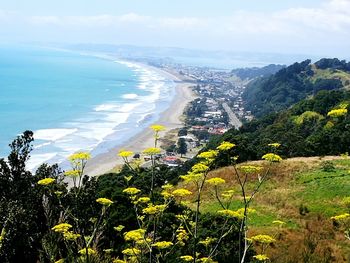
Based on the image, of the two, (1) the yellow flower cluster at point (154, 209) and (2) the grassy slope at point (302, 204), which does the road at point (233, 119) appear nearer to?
(2) the grassy slope at point (302, 204)

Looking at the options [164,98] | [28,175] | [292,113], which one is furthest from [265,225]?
[164,98]

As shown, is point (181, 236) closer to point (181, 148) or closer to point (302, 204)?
point (302, 204)

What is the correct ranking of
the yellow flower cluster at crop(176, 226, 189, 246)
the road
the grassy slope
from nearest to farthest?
the yellow flower cluster at crop(176, 226, 189, 246)
the grassy slope
the road

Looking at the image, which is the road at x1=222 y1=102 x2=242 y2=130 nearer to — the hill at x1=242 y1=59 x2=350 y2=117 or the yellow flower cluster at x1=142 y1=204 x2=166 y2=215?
the hill at x1=242 y1=59 x2=350 y2=117

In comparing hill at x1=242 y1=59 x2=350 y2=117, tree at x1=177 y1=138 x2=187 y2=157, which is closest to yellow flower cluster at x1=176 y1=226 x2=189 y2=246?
tree at x1=177 y1=138 x2=187 y2=157

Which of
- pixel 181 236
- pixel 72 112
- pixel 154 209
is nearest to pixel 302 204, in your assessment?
pixel 181 236

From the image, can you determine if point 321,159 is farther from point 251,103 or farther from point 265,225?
point 251,103

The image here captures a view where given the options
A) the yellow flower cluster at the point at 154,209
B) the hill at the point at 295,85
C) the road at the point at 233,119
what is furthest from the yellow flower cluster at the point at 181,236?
the hill at the point at 295,85
